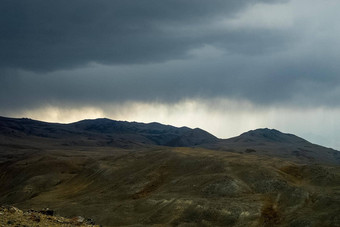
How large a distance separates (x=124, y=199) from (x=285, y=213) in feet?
98.0

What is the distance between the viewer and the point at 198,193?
194 feet

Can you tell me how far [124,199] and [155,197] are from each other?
343 inches

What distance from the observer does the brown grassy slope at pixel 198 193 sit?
47844mm

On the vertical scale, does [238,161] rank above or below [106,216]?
above

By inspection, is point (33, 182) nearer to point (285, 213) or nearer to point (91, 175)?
point (91, 175)

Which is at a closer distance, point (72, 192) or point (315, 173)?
point (315, 173)

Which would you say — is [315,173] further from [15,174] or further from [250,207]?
[15,174]

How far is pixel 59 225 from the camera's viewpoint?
3027 cm

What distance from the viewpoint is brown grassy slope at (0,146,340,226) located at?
157 feet

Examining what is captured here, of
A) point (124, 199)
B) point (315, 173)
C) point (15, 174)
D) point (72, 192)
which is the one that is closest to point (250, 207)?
point (315, 173)

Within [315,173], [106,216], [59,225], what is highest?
[315,173]

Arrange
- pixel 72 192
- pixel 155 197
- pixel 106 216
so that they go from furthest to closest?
pixel 72 192 < pixel 155 197 < pixel 106 216

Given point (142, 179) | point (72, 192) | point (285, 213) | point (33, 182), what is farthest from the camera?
point (33, 182)

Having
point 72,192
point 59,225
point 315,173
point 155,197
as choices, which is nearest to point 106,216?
point 155,197
